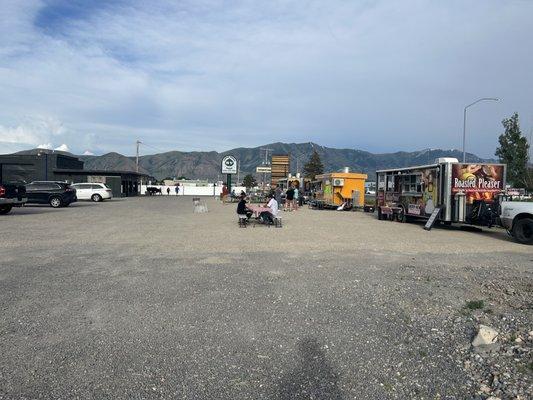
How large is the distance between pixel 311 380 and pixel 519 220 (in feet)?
41.8

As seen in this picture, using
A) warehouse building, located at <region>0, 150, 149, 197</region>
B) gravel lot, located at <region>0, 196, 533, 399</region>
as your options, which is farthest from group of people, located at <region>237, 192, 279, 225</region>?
warehouse building, located at <region>0, 150, 149, 197</region>

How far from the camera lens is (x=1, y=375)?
400 cm

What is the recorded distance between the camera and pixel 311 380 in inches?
158

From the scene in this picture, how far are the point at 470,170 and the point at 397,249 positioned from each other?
8.10 m

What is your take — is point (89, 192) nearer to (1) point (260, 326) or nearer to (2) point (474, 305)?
(1) point (260, 326)

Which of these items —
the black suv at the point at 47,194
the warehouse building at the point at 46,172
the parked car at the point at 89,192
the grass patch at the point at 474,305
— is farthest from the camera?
the warehouse building at the point at 46,172

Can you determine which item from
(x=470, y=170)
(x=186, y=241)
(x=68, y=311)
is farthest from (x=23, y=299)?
(x=470, y=170)

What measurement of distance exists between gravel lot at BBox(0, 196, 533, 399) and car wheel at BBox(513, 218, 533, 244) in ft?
14.5

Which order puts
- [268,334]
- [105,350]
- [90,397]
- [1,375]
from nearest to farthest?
[90,397], [1,375], [105,350], [268,334]

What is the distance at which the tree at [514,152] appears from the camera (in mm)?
41344

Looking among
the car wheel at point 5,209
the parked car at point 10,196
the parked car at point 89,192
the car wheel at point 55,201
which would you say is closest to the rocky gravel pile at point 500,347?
the parked car at point 10,196

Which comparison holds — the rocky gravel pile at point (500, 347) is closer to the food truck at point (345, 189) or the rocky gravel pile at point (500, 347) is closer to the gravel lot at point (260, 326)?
the gravel lot at point (260, 326)

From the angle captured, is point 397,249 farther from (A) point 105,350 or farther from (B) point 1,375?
(B) point 1,375

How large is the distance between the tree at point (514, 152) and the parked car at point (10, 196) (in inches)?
1540
